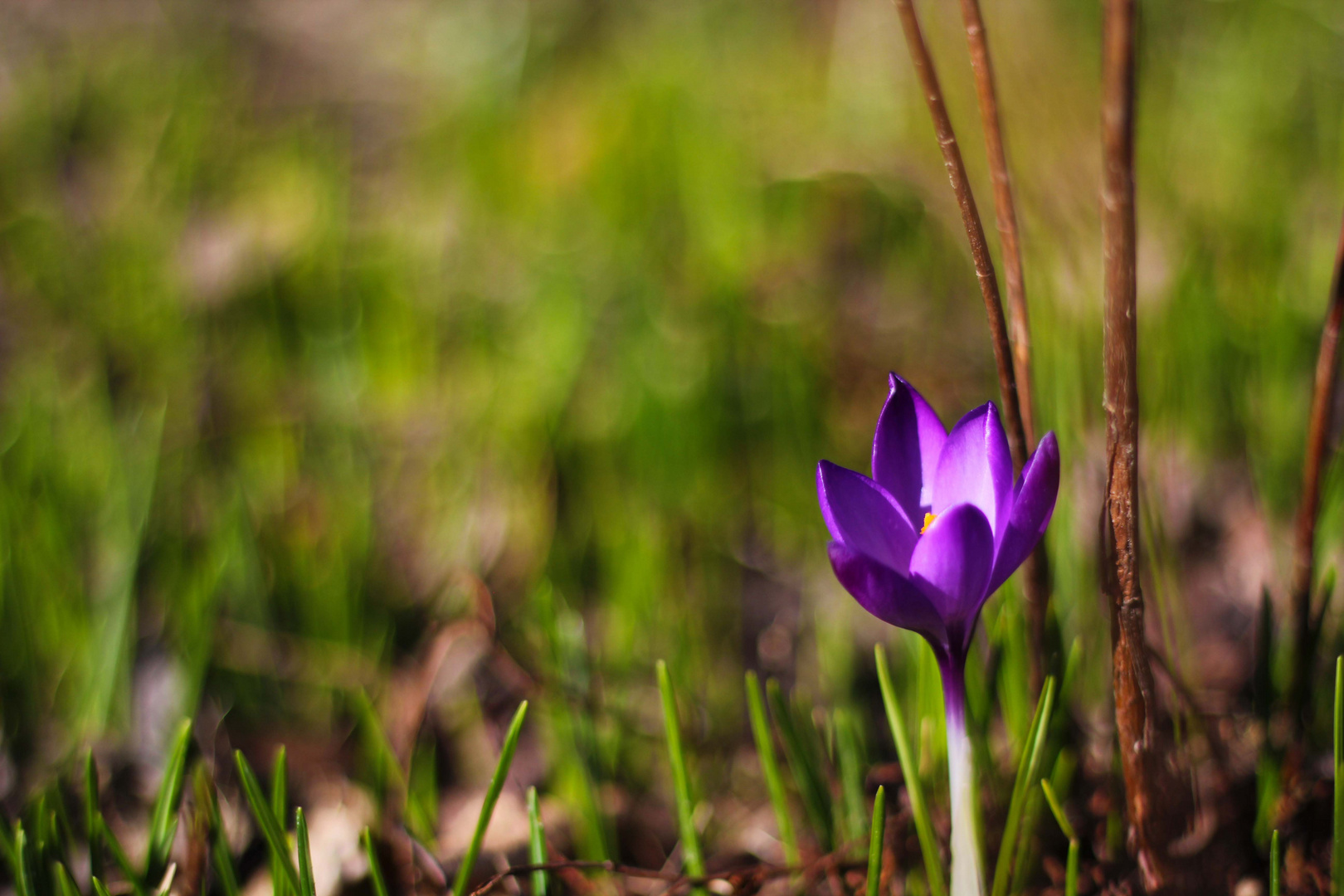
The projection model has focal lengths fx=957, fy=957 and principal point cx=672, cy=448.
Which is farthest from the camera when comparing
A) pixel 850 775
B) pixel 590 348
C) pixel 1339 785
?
pixel 590 348

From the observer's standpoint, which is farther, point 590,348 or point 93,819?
point 590,348

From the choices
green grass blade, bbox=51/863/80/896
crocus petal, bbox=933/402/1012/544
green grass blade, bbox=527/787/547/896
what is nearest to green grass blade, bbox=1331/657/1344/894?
crocus petal, bbox=933/402/1012/544

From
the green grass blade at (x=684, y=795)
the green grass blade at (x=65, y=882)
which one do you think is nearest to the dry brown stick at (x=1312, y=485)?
the green grass blade at (x=684, y=795)

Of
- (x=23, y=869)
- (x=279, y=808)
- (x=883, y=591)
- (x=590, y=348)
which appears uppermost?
(x=883, y=591)

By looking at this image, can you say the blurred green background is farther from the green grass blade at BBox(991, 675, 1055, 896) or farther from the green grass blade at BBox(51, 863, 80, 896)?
the green grass blade at BBox(51, 863, 80, 896)

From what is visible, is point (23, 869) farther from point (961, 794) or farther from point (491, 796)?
point (961, 794)

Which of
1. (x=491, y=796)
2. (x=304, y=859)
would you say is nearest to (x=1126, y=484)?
(x=491, y=796)

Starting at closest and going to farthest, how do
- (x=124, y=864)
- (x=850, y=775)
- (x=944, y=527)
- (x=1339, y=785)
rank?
(x=944, y=527) < (x=1339, y=785) < (x=124, y=864) < (x=850, y=775)

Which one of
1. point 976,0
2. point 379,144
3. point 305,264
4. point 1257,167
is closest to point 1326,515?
point 976,0
